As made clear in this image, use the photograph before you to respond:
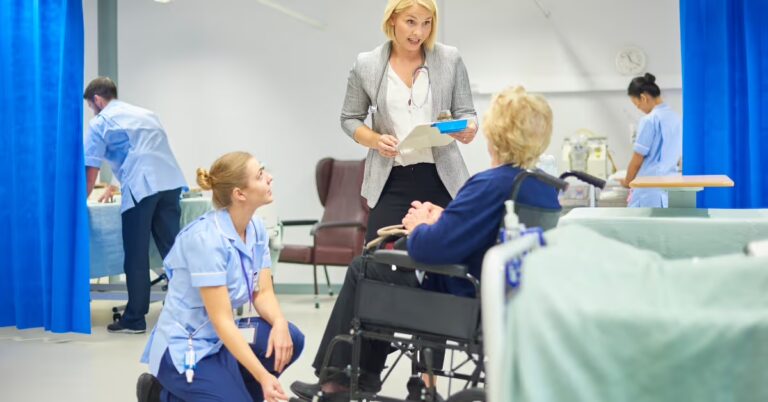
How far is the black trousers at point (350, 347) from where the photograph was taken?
237cm

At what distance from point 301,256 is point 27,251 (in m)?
1.82

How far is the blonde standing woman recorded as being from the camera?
2773mm

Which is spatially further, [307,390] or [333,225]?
[333,225]

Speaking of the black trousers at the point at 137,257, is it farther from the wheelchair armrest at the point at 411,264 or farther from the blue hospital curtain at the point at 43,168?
the wheelchair armrest at the point at 411,264

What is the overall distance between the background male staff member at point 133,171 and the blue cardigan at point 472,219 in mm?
2923

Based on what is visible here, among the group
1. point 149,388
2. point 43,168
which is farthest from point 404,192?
point 43,168

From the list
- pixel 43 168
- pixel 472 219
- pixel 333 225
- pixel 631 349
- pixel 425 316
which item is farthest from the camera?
pixel 333 225

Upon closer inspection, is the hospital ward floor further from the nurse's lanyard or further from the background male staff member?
the nurse's lanyard

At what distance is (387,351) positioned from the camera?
248cm

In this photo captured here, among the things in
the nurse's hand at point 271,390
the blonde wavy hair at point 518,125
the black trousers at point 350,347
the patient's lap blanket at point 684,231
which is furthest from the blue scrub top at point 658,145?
the nurse's hand at point 271,390

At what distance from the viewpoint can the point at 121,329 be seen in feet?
15.6

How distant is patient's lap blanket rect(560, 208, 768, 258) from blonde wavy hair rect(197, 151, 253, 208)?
3.32 feet

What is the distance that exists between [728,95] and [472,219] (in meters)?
2.30

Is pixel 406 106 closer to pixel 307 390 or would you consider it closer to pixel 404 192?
pixel 404 192
